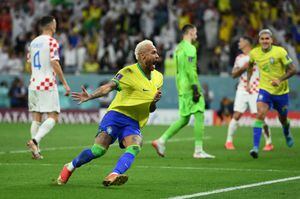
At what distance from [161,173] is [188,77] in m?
4.08

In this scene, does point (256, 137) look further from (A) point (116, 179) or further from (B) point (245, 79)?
(A) point (116, 179)

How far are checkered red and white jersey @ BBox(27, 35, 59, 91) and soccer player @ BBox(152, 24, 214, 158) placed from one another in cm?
250

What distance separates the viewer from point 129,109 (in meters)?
12.7

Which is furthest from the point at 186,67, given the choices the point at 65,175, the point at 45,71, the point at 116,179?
the point at 116,179

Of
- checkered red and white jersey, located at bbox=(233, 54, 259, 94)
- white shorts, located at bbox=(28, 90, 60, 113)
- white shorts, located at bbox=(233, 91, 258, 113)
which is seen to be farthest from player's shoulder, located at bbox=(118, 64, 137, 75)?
white shorts, located at bbox=(233, 91, 258, 113)

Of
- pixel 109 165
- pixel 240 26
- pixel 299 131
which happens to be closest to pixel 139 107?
pixel 109 165

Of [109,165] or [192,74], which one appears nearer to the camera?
[109,165]

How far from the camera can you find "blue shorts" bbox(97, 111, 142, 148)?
12547 millimetres

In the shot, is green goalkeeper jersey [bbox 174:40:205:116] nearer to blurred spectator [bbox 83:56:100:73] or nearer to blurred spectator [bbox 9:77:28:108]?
blurred spectator [bbox 83:56:100:73]

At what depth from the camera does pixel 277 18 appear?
3294 centimetres

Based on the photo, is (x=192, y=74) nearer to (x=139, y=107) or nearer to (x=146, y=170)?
(x=146, y=170)

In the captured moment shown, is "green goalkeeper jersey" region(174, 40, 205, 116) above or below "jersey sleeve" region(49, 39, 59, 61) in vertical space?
below

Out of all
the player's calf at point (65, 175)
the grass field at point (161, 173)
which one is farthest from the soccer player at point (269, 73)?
the player's calf at point (65, 175)

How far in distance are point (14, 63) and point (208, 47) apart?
7583 mm
